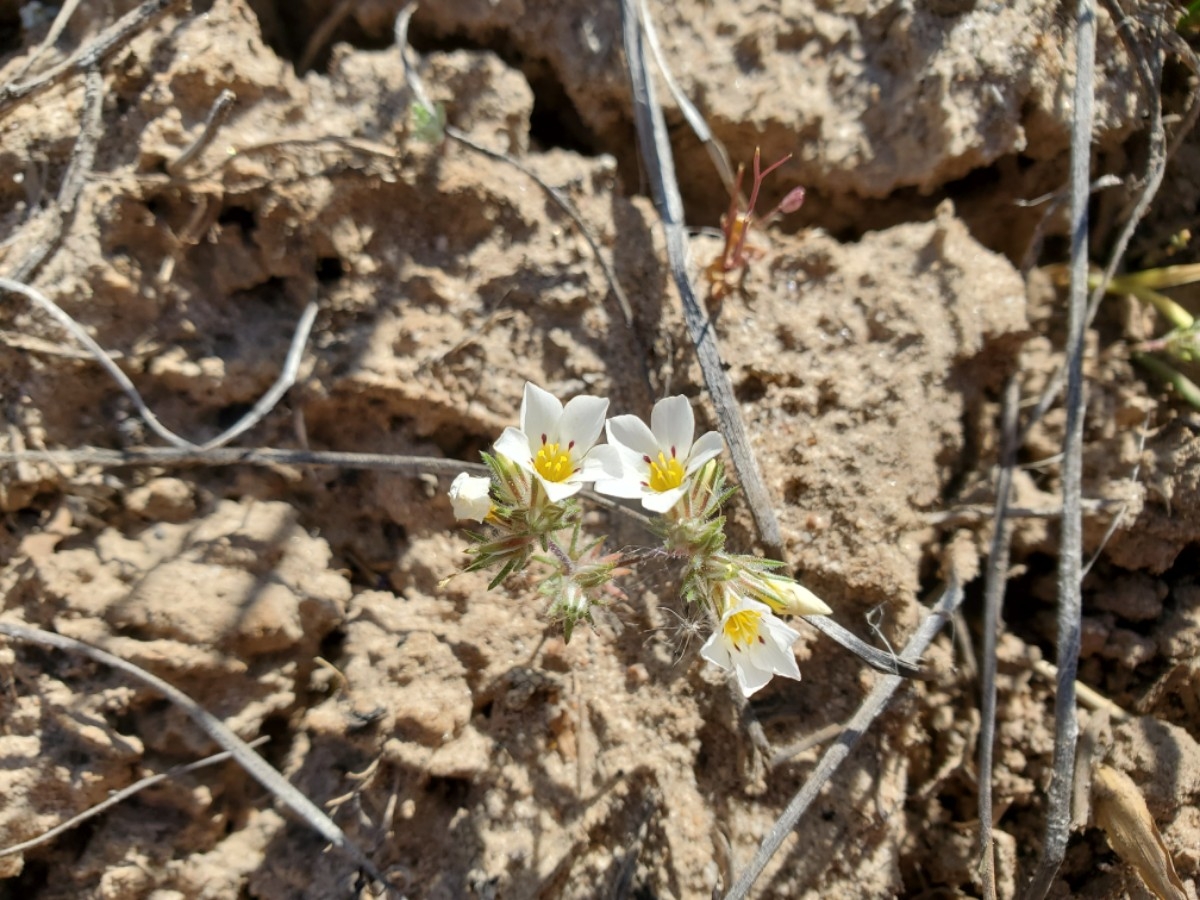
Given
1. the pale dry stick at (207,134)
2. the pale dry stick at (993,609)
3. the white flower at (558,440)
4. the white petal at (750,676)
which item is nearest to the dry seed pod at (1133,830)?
the pale dry stick at (993,609)

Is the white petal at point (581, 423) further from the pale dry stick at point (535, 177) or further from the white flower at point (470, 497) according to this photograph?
the pale dry stick at point (535, 177)

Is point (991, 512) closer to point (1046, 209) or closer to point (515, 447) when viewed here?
point (1046, 209)

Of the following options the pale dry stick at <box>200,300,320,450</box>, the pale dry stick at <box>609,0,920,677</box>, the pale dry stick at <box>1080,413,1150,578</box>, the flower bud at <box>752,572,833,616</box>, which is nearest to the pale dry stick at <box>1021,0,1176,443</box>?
the pale dry stick at <box>1080,413,1150,578</box>

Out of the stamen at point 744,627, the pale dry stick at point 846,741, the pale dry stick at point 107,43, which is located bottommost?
the pale dry stick at point 846,741

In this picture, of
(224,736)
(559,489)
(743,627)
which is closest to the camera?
(559,489)

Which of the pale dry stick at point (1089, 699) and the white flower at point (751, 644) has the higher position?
the white flower at point (751, 644)

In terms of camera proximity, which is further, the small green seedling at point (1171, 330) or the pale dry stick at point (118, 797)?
the small green seedling at point (1171, 330)

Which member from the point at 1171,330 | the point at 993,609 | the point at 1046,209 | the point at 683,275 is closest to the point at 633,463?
the point at 683,275

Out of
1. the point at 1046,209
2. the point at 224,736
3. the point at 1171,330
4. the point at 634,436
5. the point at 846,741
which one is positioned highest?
the point at 1046,209
